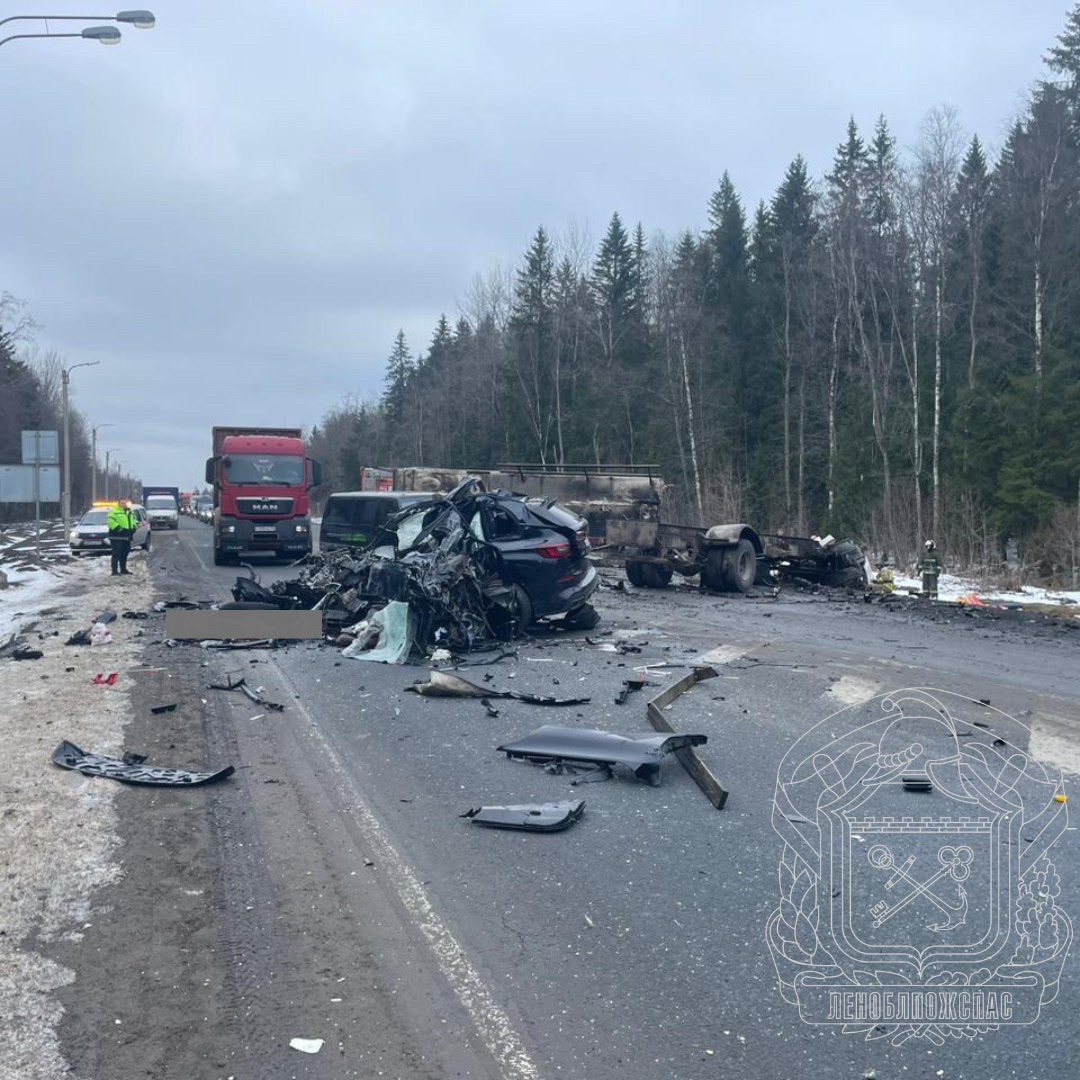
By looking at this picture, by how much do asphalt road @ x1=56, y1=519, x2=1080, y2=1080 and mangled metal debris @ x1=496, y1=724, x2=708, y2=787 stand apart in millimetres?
135

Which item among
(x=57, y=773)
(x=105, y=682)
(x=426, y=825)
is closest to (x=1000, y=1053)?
(x=426, y=825)

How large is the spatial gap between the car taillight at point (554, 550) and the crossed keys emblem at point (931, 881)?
8.44 m

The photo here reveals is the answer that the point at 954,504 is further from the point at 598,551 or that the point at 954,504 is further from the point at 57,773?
the point at 57,773

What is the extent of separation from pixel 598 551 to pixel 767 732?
11960 mm

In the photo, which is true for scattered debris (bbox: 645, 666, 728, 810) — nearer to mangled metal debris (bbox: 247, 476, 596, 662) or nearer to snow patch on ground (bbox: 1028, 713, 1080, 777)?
snow patch on ground (bbox: 1028, 713, 1080, 777)

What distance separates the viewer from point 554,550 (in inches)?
543

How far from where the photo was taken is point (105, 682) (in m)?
10.9

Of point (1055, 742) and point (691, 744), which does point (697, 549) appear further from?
point (691, 744)

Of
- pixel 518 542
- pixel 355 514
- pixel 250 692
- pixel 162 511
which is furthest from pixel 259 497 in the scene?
pixel 162 511

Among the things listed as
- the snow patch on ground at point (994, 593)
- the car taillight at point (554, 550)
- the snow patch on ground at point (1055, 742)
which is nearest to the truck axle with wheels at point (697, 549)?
the snow patch on ground at point (994, 593)

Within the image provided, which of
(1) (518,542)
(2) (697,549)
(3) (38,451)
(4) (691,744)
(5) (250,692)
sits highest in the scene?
(3) (38,451)

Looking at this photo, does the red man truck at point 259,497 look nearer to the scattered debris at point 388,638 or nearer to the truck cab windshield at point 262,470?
the truck cab windshield at point 262,470

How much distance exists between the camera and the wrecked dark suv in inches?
528

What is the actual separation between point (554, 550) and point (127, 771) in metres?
7.35
